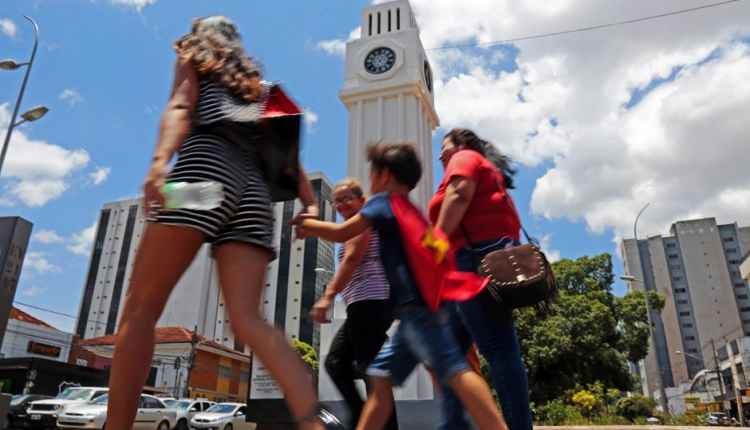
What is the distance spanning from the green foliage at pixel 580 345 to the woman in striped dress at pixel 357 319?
18.6m

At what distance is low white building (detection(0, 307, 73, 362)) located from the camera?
2911 cm

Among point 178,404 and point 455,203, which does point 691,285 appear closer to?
point 178,404

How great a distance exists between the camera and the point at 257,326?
1.36m

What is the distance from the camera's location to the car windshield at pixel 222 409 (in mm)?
15141

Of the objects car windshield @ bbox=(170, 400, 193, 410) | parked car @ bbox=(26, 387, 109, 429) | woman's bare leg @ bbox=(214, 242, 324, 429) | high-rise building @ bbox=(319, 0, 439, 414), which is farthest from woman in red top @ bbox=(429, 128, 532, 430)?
high-rise building @ bbox=(319, 0, 439, 414)

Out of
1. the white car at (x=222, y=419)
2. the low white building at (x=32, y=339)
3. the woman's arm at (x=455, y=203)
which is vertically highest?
the low white building at (x=32, y=339)

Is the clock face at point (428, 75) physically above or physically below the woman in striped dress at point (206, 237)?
above

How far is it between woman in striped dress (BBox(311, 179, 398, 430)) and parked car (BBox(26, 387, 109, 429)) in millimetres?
10959

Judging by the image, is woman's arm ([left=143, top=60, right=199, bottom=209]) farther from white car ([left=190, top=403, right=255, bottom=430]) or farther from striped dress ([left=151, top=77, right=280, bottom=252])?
white car ([left=190, top=403, right=255, bottom=430])

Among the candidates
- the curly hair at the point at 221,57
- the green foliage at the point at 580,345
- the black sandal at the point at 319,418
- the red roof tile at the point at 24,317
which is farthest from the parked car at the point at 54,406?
the red roof tile at the point at 24,317

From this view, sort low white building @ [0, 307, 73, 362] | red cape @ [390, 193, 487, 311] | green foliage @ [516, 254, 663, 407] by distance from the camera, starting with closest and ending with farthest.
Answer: red cape @ [390, 193, 487, 311], green foliage @ [516, 254, 663, 407], low white building @ [0, 307, 73, 362]

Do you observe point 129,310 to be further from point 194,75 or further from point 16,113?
point 16,113

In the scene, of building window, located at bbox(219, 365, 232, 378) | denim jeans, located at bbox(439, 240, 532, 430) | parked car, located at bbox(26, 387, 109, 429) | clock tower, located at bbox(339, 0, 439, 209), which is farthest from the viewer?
building window, located at bbox(219, 365, 232, 378)

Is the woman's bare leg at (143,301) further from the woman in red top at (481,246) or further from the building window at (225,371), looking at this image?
the building window at (225,371)
